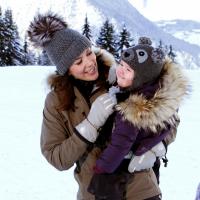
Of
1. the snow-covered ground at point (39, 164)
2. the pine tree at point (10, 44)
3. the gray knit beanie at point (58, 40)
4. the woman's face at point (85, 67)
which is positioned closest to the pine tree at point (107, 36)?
the pine tree at point (10, 44)

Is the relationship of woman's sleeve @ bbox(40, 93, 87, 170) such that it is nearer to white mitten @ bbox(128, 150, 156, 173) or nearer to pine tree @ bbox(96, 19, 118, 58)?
white mitten @ bbox(128, 150, 156, 173)

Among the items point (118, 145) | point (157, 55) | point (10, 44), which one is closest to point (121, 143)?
point (118, 145)

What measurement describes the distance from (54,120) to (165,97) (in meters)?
0.68

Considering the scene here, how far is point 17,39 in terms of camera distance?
4125 cm

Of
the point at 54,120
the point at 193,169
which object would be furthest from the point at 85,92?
the point at 193,169

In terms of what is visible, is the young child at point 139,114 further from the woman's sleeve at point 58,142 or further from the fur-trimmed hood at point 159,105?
the woman's sleeve at point 58,142

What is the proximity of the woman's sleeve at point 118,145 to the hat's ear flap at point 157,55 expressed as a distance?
38 cm

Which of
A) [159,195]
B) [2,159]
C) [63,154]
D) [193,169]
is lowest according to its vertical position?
[2,159]

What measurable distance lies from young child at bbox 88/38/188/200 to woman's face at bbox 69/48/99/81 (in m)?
0.18

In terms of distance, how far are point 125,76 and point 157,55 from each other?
0.72ft

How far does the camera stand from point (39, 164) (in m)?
7.77

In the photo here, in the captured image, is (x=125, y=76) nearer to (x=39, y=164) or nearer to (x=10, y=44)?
(x=39, y=164)

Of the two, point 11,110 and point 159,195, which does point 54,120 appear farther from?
point 11,110

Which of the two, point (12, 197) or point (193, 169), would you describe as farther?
point (193, 169)
